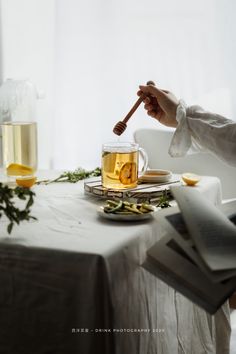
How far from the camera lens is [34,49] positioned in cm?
253

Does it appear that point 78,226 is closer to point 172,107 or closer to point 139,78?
point 172,107

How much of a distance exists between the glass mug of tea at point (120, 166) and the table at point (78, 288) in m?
0.21

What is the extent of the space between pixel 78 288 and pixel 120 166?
416 mm

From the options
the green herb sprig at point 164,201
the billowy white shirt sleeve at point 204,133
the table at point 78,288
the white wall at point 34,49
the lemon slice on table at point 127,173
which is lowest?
the table at point 78,288

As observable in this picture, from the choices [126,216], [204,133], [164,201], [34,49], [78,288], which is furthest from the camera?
[34,49]

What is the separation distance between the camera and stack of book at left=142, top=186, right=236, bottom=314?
0.82m

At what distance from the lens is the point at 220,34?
8.00 ft

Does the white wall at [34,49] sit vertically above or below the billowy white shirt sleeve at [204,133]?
above

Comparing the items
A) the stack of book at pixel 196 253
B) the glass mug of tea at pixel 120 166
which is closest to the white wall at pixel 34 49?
the glass mug of tea at pixel 120 166

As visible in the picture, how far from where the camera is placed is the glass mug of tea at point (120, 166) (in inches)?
46.5

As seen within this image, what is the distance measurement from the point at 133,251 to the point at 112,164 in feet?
1.06

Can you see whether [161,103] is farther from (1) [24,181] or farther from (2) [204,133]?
(1) [24,181]

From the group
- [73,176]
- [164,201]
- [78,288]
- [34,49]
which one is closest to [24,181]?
[73,176]

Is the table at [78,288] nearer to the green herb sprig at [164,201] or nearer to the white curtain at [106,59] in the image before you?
the green herb sprig at [164,201]
